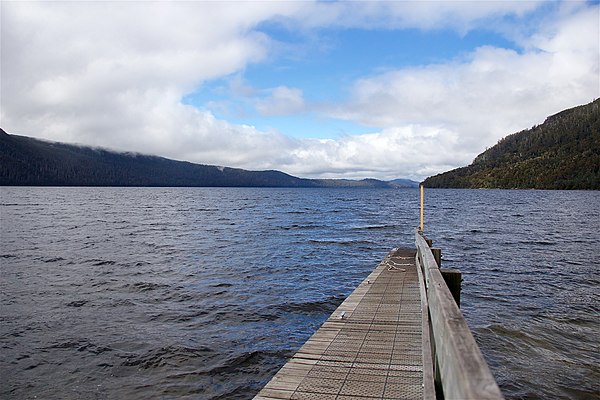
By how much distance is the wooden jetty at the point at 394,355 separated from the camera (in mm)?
2322

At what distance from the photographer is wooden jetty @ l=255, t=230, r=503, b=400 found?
7.62 feet

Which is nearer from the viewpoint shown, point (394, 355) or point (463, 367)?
point (463, 367)

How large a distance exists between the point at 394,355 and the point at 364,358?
526mm

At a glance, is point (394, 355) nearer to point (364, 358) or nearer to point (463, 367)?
point (364, 358)

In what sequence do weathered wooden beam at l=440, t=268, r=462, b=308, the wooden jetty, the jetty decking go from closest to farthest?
the wooden jetty < the jetty decking < weathered wooden beam at l=440, t=268, r=462, b=308

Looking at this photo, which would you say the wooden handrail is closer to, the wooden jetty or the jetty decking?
the wooden jetty

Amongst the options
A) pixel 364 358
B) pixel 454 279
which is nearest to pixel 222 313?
pixel 364 358

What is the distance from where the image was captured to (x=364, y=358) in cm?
721

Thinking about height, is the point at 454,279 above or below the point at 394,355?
above

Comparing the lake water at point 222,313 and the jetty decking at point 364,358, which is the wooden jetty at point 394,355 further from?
the lake water at point 222,313

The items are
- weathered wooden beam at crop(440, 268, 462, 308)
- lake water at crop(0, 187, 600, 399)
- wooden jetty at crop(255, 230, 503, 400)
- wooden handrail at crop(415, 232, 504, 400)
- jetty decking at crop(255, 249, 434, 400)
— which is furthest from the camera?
lake water at crop(0, 187, 600, 399)

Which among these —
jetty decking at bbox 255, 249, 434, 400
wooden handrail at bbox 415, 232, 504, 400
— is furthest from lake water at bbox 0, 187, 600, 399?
wooden handrail at bbox 415, 232, 504, 400

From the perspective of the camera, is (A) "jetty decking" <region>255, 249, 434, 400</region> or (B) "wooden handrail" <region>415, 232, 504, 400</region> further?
(A) "jetty decking" <region>255, 249, 434, 400</region>

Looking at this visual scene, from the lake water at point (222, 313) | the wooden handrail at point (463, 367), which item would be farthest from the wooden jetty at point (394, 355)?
the lake water at point (222, 313)
